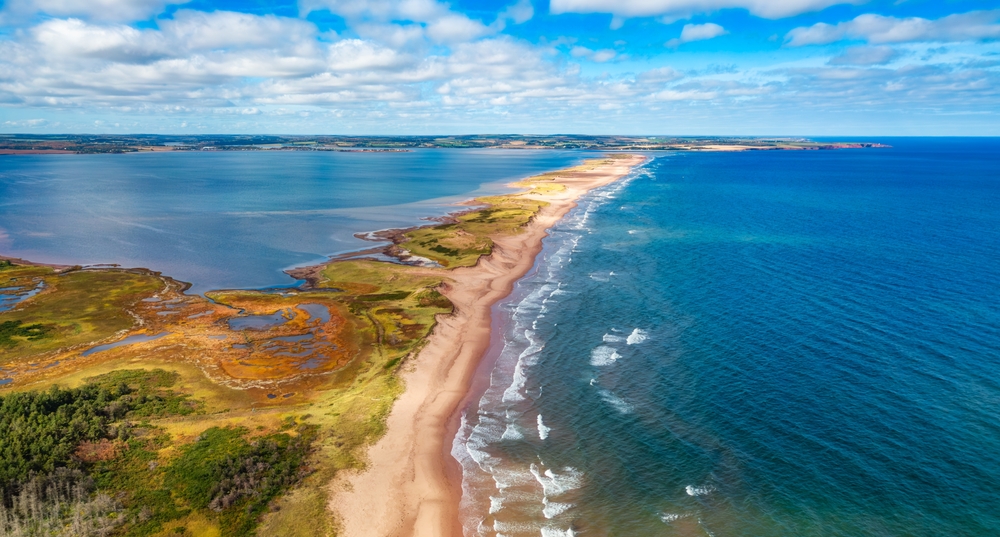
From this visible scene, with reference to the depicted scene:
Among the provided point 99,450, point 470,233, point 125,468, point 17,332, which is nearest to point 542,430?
point 125,468

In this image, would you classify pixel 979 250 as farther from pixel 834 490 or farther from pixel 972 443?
pixel 834 490

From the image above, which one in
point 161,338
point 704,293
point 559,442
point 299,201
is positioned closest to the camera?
point 559,442

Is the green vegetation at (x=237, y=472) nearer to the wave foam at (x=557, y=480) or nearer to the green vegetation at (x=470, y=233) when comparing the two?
the wave foam at (x=557, y=480)

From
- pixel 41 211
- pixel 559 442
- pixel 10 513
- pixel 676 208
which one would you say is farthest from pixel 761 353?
pixel 41 211

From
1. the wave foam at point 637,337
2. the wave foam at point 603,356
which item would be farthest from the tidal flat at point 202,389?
the wave foam at point 637,337

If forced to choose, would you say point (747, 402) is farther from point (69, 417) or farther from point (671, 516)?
point (69, 417)
